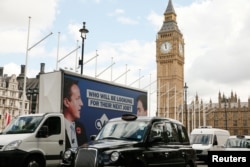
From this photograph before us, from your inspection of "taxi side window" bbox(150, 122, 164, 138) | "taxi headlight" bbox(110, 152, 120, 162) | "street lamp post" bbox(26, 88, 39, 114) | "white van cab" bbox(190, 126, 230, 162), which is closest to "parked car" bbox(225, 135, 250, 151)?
"white van cab" bbox(190, 126, 230, 162)

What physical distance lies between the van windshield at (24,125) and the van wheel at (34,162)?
92 cm

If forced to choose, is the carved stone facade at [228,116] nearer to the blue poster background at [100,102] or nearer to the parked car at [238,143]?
the parked car at [238,143]

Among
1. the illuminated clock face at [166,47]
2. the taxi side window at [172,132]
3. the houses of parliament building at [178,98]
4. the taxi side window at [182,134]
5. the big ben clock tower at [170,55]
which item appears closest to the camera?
the taxi side window at [172,132]

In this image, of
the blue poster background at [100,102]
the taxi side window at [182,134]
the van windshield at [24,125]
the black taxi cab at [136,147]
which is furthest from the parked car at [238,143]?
the van windshield at [24,125]

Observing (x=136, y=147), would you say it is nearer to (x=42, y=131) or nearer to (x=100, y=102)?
(x=42, y=131)

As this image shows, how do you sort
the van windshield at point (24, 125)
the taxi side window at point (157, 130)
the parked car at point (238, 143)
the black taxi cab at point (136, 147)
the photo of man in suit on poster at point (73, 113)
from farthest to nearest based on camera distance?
1. the parked car at point (238, 143)
2. the photo of man in suit on poster at point (73, 113)
3. the van windshield at point (24, 125)
4. the taxi side window at point (157, 130)
5. the black taxi cab at point (136, 147)

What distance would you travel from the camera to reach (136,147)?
27.5ft

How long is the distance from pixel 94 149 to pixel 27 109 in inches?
3832

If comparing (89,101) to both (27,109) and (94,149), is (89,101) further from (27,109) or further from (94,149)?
(27,109)

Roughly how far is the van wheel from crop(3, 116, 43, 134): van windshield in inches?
36.4

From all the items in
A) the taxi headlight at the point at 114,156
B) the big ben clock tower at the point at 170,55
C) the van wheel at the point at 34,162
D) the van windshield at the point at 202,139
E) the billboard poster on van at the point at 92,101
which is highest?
the big ben clock tower at the point at 170,55

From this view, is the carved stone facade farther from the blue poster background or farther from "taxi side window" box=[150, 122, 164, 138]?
"taxi side window" box=[150, 122, 164, 138]

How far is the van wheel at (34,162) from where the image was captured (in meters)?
11.6

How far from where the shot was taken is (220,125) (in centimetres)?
13288
